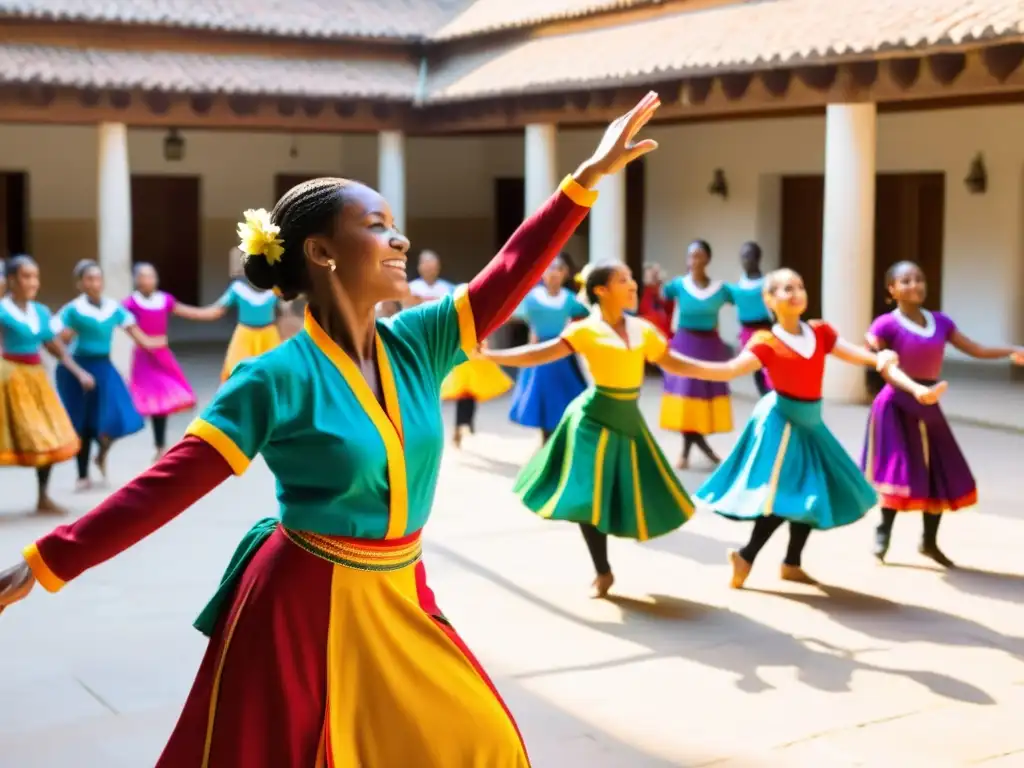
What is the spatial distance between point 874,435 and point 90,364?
15.9ft

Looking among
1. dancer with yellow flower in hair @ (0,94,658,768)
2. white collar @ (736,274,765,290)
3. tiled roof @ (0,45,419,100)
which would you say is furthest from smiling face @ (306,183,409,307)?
tiled roof @ (0,45,419,100)

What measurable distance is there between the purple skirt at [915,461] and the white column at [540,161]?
9416mm

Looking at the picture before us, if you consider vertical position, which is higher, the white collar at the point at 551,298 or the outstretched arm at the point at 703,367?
the white collar at the point at 551,298

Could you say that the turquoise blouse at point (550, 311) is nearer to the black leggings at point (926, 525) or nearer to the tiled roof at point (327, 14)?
the black leggings at point (926, 525)

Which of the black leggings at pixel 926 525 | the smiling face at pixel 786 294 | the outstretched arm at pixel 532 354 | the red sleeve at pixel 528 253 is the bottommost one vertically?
the black leggings at pixel 926 525

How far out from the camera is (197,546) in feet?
25.8

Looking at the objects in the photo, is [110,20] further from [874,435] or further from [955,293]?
[874,435]

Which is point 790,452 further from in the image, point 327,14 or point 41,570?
point 327,14

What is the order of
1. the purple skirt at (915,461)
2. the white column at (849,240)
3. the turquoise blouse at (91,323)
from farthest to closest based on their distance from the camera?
the white column at (849,240)
the turquoise blouse at (91,323)
the purple skirt at (915,461)

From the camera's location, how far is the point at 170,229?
19984 mm

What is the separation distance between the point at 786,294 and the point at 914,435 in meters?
1.02

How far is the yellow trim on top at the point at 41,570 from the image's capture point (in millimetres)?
2822

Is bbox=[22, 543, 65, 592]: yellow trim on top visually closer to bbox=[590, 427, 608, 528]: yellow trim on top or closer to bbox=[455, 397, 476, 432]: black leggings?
bbox=[590, 427, 608, 528]: yellow trim on top

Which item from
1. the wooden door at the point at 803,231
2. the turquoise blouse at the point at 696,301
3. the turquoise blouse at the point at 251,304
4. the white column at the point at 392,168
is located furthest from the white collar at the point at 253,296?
the wooden door at the point at 803,231
